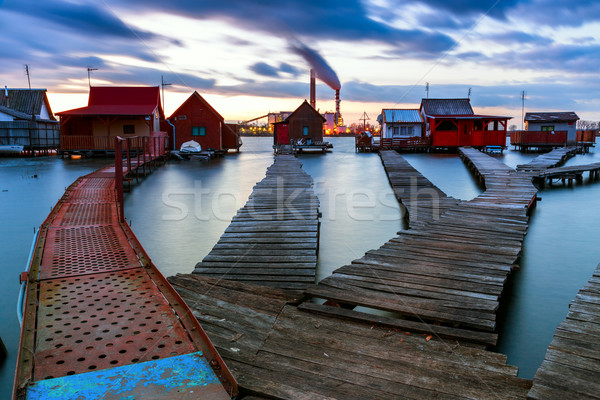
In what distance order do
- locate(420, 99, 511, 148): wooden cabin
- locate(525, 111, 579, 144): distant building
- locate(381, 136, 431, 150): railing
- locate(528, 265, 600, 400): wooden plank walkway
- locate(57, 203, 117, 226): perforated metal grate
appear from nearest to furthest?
1. locate(528, 265, 600, 400): wooden plank walkway
2. locate(57, 203, 117, 226): perforated metal grate
3. locate(420, 99, 511, 148): wooden cabin
4. locate(381, 136, 431, 150): railing
5. locate(525, 111, 579, 144): distant building

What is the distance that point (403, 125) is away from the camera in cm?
4753

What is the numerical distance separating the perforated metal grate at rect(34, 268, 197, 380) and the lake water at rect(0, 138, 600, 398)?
1556mm

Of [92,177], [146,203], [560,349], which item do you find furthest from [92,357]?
[92,177]

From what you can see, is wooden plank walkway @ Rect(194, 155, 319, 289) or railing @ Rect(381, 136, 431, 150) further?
railing @ Rect(381, 136, 431, 150)

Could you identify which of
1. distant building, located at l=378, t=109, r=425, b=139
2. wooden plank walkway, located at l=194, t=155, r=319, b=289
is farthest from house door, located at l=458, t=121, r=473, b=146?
wooden plank walkway, located at l=194, t=155, r=319, b=289

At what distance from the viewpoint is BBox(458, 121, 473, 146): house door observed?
43.1 metres

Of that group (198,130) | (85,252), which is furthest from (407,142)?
(85,252)

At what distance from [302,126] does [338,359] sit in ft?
147

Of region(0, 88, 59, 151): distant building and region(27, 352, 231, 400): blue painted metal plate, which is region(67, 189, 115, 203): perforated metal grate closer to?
region(27, 352, 231, 400): blue painted metal plate

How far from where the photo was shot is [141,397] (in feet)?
9.10

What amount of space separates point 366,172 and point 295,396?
25.4 metres

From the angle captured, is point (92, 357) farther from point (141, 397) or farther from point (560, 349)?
point (560, 349)

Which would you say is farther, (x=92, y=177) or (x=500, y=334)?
(x=92, y=177)

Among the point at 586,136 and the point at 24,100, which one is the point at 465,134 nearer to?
the point at 586,136
